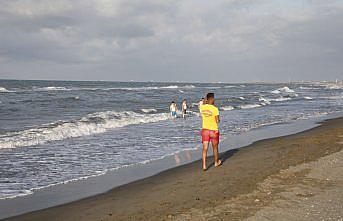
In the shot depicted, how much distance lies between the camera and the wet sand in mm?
5762

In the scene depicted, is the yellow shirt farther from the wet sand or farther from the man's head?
the wet sand

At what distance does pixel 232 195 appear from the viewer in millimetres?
6695

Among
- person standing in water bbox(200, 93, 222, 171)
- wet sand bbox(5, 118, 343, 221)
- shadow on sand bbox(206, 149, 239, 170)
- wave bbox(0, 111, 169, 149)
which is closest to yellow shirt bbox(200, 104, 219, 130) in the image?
person standing in water bbox(200, 93, 222, 171)

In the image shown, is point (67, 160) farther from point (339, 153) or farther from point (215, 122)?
point (339, 153)

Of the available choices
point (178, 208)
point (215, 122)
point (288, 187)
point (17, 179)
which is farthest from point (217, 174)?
point (17, 179)

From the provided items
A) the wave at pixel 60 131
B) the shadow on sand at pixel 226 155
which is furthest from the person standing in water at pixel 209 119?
the wave at pixel 60 131

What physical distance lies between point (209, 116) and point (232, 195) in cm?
275

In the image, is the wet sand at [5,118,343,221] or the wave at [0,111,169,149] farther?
the wave at [0,111,169,149]

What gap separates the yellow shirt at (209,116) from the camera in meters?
9.12

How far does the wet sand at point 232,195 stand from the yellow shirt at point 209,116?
1.02 metres

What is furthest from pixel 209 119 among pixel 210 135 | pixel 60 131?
pixel 60 131

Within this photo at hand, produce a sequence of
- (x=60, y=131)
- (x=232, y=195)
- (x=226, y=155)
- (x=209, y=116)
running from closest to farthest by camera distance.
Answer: (x=232, y=195) → (x=209, y=116) → (x=226, y=155) → (x=60, y=131)

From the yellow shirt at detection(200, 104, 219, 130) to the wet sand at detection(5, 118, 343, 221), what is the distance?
1.02m

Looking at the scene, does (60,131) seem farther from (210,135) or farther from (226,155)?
(210,135)
